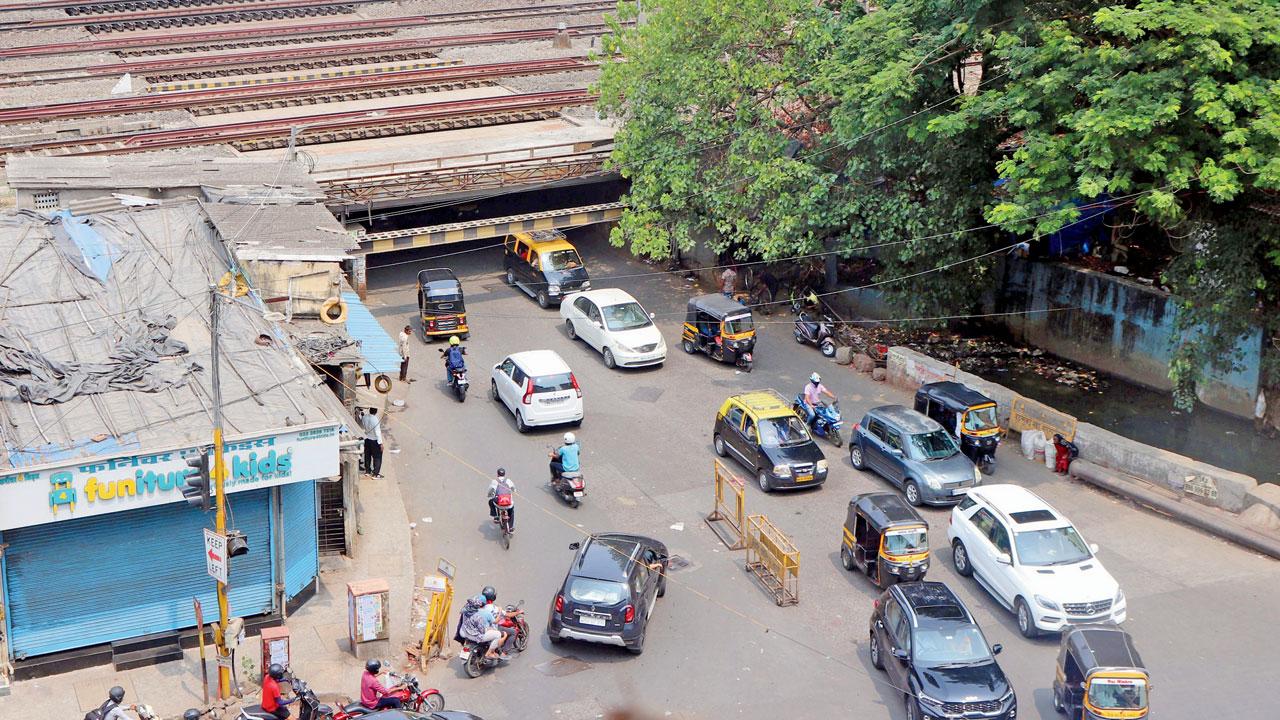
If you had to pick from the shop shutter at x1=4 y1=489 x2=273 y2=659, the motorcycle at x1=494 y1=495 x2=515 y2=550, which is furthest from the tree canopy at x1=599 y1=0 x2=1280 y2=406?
the shop shutter at x1=4 y1=489 x2=273 y2=659

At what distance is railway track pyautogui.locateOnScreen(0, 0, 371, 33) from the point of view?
5666 cm

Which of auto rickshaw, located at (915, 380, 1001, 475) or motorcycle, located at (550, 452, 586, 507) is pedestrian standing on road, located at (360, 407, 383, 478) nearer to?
motorcycle, located at (550, 452, 586, 507)

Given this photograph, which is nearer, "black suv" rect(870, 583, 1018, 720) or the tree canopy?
"black suv" rect(870, 583, 1018, 720)

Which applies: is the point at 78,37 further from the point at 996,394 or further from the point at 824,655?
the point at 824,655

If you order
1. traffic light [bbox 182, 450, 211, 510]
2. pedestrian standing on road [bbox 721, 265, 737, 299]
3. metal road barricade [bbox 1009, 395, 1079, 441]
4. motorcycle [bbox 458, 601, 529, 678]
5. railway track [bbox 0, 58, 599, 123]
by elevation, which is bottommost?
motorcycle [bbox 458, 601, 529, 678]

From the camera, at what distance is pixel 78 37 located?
55344 millimetres

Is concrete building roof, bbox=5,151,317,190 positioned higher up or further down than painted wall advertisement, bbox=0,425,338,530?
higher up

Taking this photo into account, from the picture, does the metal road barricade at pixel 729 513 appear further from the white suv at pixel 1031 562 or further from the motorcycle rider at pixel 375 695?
the motorcycle rider at pixel 375 695

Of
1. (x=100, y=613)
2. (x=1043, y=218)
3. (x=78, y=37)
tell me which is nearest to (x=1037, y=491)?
(x=1043, y=218)

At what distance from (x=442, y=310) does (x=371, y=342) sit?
6.63 meters

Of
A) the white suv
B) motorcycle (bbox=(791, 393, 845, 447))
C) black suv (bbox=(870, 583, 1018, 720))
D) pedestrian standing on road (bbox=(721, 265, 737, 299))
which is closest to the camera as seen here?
black suv (bbox=(870, 583, 1018, 720))

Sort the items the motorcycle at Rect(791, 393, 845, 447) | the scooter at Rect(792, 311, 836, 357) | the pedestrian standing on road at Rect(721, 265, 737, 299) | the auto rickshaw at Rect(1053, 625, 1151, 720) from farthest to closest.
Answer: the pedestrian standing on road at Rect(721, 265, 737, 299) < the scooter at Rect(792, 311, 836, 357) < the motorcycle at Rect(791, 393, 845, 447) < the auto rickshaw at Rect(1053, 625, 1151, 720)

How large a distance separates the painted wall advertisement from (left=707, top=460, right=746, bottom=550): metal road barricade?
728 cm

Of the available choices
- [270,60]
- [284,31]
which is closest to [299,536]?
[270,60]
